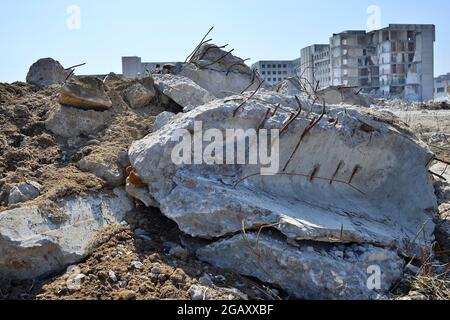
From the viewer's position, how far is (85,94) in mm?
4305

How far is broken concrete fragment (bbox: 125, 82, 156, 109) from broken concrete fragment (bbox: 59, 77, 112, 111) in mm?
312

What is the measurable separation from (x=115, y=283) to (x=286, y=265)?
1.10 metres

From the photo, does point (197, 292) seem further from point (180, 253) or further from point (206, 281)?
point (180, 253)

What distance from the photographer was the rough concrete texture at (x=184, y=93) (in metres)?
4.75

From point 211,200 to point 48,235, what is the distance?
1124mm

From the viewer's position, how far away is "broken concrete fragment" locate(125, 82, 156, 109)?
473cm

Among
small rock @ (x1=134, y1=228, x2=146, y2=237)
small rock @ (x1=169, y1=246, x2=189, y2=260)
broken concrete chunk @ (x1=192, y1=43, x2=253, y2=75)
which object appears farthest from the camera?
broken concrete chunk @ (x1=192, y1=43, x2=253, y2=75)

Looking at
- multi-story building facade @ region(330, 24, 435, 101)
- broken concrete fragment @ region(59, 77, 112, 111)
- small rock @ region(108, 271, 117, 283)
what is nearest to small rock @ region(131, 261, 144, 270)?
small rock @ region(108, 271, 117, 283)

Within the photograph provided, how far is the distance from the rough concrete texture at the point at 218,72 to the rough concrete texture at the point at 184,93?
0.80 m

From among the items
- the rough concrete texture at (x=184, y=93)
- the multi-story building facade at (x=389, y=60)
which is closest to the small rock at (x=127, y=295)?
the rough concrete texture at (x=184, y=93)

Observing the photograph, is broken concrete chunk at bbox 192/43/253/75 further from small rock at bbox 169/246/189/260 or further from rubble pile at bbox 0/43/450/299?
small rock at bbox 169/246/189/260

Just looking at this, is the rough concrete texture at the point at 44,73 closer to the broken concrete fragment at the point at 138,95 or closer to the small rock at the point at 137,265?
the broken concrete fragment at the point at 138,95

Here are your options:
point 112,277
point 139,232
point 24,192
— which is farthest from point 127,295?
point 24,192
